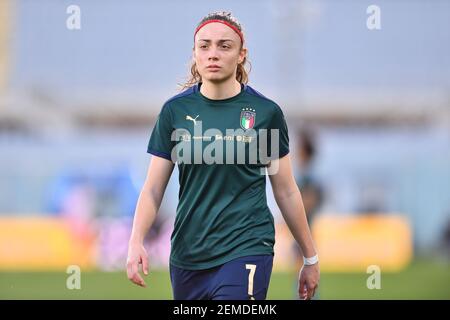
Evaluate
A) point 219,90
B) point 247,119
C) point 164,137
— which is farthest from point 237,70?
point 164,137

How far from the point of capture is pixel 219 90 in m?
5.13

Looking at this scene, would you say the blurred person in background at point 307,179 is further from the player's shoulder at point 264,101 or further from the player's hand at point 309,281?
the player's shoulder at point 264,101

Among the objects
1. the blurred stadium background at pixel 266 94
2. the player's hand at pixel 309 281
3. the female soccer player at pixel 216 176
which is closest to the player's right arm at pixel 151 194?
the female soccer player at pixel 216 176

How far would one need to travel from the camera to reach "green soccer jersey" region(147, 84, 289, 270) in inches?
199

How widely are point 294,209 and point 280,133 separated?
455 mm

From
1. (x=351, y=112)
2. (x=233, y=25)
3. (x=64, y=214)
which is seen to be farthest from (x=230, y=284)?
(x=351, y=112)

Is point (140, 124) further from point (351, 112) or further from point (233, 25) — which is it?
point (233, 25)

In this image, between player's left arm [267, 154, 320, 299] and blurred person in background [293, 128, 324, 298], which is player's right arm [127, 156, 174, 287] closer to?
player's left arm [267, 154, 320, 299]

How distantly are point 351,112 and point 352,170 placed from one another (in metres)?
9.18

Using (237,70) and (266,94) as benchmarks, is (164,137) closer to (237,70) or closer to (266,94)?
(237,70)

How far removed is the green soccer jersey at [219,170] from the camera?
5.04 m

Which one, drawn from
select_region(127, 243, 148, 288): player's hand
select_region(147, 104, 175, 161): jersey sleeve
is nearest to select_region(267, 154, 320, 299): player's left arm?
select_region(147, 104, 175, 161): jersey sleeve

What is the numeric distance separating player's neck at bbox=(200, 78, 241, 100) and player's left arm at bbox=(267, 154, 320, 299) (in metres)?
0.45

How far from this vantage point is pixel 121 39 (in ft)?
104
